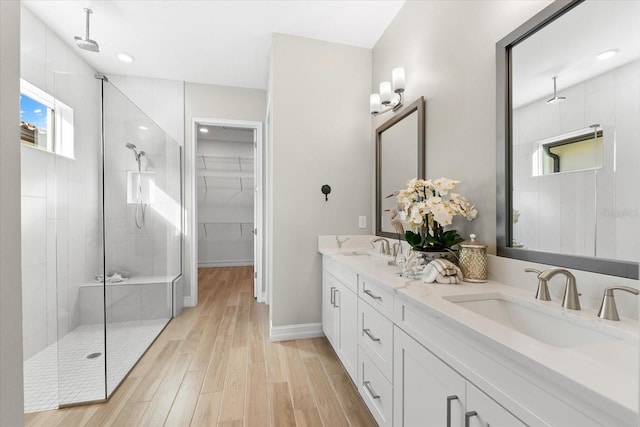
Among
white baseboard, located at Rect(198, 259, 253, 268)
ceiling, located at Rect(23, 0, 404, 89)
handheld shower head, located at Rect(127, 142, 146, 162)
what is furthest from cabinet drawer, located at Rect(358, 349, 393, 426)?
white baseboard, located at Rect(198, 259, 253, 268)

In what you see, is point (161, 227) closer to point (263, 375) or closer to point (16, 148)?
point (263, 375)

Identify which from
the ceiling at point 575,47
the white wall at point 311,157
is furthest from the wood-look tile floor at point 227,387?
the ceiling at point 575,47

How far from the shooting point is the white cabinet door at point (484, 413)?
67 centimetres

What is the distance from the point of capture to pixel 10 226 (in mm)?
736

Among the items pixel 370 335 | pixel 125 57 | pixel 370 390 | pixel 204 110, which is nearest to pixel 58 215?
pixel 125 57

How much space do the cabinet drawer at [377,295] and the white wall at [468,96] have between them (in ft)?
1.73

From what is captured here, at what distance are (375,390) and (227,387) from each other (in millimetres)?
1030

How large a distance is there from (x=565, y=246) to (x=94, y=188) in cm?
273

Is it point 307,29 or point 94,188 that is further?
point 307,29

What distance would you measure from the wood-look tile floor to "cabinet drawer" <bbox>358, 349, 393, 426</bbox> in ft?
0.50

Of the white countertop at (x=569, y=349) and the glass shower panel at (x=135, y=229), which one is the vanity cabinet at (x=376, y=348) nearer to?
the white countertop at (x=569, y=349)

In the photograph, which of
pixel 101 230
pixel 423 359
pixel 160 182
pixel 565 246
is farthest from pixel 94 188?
pixel 565 246

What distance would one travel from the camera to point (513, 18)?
1239 mm

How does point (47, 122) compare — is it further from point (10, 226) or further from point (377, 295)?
point (377, 295)
